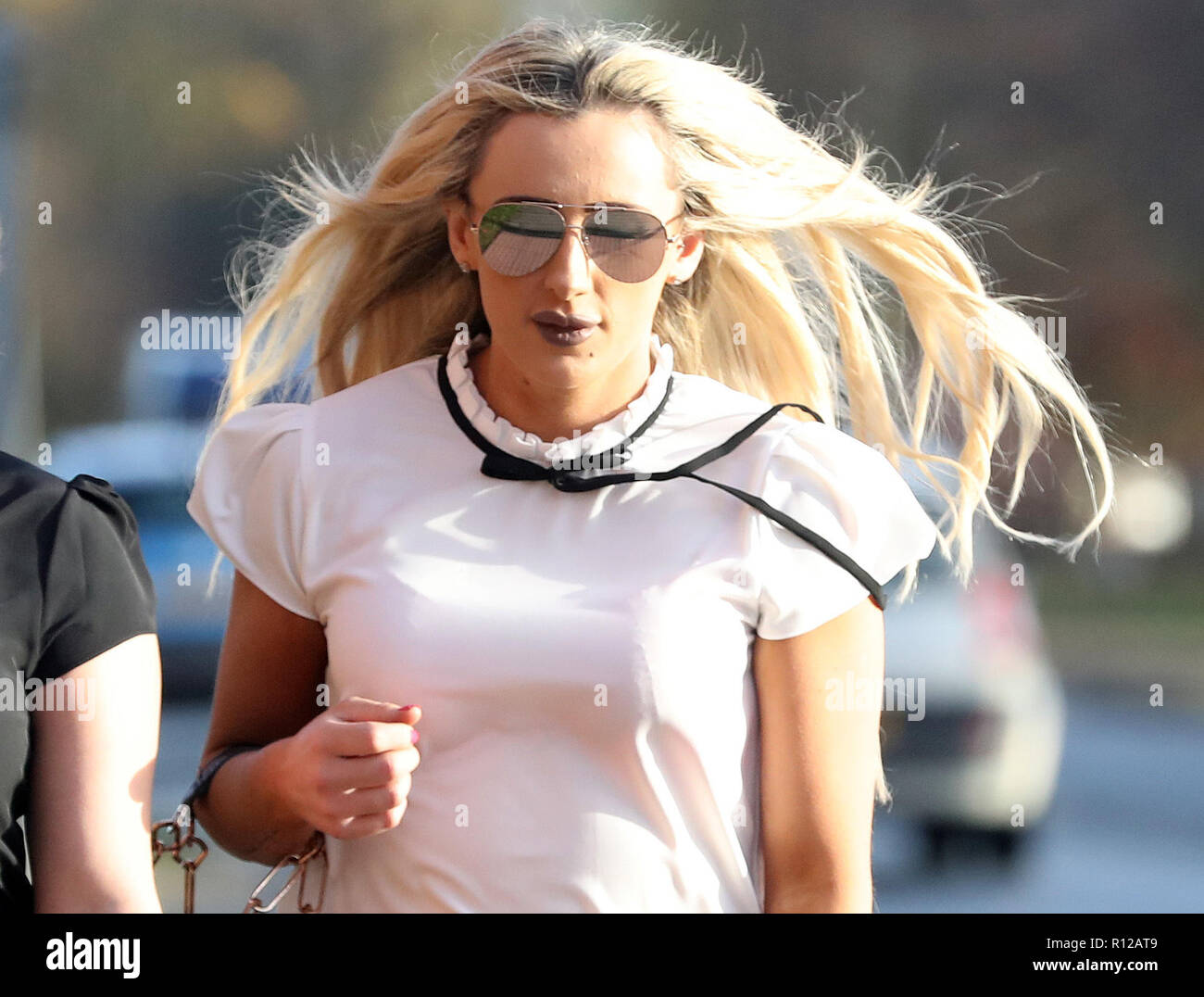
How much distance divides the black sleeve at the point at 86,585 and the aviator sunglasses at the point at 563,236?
0.64m

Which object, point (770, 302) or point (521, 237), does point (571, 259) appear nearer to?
point (521, 237)

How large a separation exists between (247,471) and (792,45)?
1.98m

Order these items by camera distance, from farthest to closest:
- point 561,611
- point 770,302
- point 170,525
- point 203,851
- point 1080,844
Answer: point 1080,844 → point 170,525 → point 770,302 → point 203,851 → point 561,611

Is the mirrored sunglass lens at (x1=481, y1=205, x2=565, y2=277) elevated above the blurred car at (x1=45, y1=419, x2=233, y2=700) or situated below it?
above

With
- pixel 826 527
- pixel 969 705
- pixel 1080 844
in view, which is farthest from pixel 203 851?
pixel 1080 844

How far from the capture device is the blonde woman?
209cm

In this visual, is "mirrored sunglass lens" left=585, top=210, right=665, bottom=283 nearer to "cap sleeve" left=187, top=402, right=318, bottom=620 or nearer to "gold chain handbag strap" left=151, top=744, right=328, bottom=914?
"cap sleeve" left=187, top=402, right=318, bottom=620

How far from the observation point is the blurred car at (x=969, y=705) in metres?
4.59

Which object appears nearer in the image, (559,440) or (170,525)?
(559,440)

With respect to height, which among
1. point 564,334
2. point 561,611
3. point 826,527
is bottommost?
point 561,611

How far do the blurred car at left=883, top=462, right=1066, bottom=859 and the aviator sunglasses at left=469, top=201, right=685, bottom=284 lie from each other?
233 cm

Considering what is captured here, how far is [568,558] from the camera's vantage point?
86.0 inches

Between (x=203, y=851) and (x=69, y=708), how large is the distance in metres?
0.37

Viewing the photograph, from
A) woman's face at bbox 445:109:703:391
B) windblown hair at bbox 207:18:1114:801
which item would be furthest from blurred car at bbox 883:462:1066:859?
woman's face at bbox 445:109:703:391
